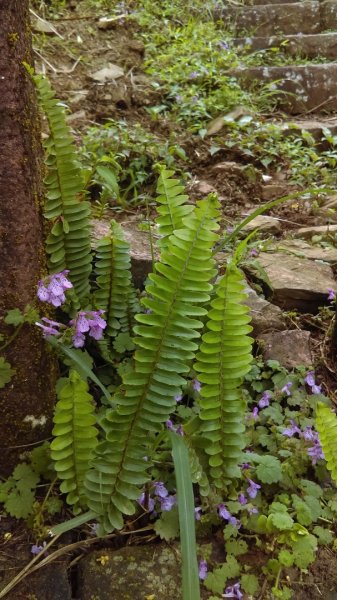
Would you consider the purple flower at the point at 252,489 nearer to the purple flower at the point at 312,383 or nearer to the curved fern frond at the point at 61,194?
the purple flower at the point at 312,383

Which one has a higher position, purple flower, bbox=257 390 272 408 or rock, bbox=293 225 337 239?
purple flower, bbox=257 390 272 408

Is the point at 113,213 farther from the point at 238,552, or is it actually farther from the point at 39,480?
the point at 238,552

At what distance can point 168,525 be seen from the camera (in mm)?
1597

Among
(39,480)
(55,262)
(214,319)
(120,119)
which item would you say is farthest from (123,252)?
(120,119)

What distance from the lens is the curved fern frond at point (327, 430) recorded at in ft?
5.07

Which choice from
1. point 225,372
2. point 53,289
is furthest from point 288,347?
point 53,289

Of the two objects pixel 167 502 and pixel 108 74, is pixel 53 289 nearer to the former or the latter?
pixel 167 502

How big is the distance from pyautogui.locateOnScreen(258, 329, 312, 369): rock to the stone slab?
19.3 ft

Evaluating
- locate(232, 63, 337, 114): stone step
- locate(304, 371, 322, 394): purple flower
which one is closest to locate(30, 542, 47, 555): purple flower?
locate(304, 371, 322, 394): purple flower

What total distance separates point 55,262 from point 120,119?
2.68 m

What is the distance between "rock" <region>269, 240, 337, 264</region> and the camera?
301 centimetres

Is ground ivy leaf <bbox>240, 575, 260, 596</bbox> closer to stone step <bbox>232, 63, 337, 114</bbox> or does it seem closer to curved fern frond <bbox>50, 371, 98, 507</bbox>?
curved fern frond <bbox>50, 371, 98, 507</bbox>

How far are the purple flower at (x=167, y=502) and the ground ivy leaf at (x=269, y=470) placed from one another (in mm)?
287

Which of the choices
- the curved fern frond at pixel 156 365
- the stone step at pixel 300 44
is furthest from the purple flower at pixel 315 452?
the stone step at pixel 300 44
